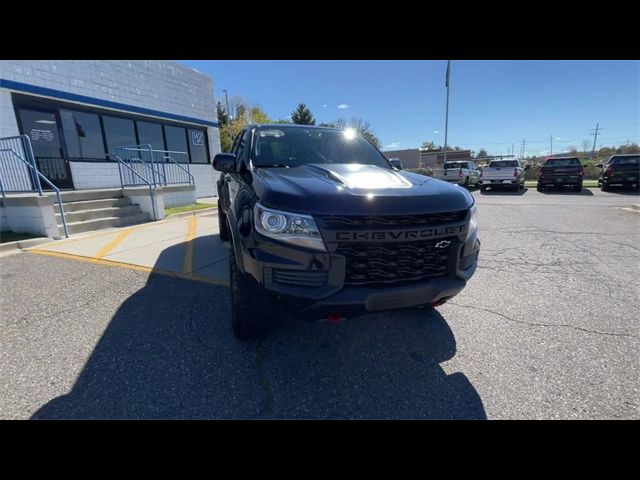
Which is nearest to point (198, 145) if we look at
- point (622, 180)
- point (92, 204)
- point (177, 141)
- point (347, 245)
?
point (177, 141)

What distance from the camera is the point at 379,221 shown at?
1.92 meters

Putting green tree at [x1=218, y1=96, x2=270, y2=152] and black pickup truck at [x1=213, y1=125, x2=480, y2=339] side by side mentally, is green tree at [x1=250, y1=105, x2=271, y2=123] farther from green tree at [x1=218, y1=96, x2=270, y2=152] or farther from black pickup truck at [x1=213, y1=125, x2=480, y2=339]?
black pickup truck at [x1=213, y1=125, x2=480, y2=339]

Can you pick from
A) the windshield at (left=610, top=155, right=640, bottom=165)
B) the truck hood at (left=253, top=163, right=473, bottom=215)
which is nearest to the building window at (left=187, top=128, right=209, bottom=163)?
the truck hood at (left=253, top=163, right=473, bottom=215)

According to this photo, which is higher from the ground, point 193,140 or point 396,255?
point 193,140

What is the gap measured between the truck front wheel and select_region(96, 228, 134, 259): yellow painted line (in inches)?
163

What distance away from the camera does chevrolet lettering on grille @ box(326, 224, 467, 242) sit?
6.15 ft

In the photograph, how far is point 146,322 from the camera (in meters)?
3.03

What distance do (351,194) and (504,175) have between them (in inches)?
712

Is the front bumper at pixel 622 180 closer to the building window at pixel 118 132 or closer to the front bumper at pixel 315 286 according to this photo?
the front bumper at pixel 315 286

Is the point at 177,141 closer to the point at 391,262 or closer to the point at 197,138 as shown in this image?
the point at 197,138

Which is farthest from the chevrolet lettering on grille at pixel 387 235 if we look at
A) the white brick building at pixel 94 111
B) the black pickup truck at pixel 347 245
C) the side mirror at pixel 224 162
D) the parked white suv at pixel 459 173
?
the parked white suv at pixel 459 173
